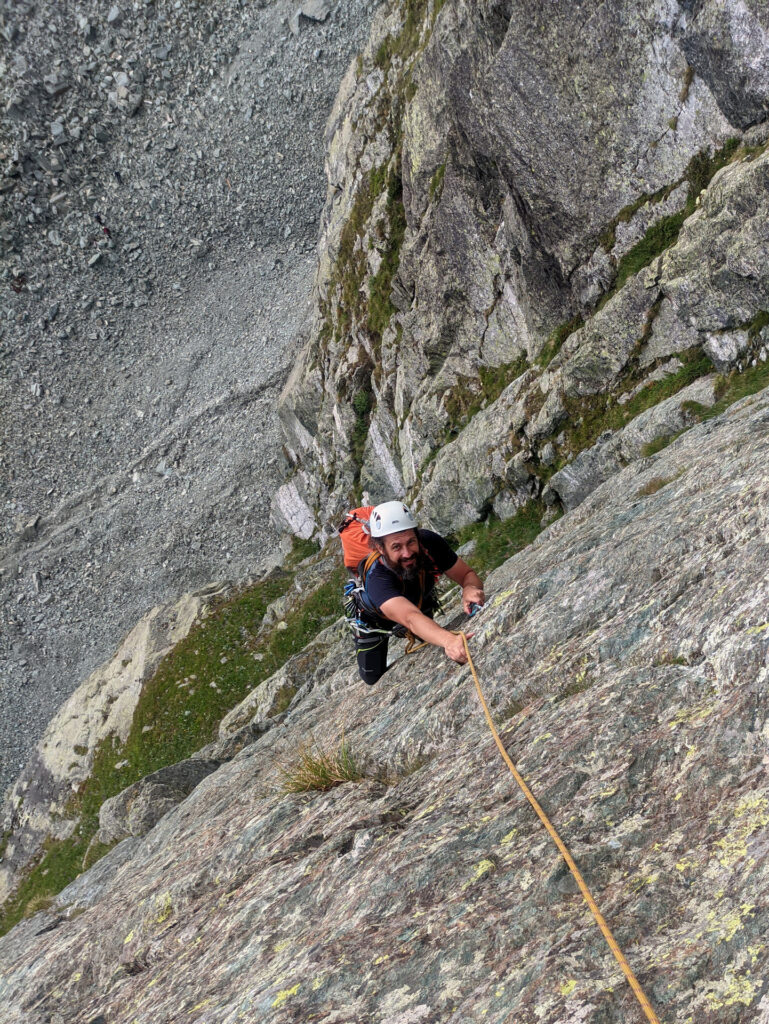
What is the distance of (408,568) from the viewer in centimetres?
1156

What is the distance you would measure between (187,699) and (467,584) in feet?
95.8

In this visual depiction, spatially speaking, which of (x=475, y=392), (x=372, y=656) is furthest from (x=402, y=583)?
(x=475, y=392)

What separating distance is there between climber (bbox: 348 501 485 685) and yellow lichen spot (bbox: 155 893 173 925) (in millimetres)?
4991

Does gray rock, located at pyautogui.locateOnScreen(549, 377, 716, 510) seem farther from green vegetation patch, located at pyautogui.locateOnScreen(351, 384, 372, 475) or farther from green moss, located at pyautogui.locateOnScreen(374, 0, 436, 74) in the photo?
green moss, located at pyautogui.locateOnScreen(374, 0, 436, 74)

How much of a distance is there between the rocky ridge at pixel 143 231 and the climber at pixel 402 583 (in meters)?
51.4

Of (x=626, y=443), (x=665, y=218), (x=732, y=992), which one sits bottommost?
(x=732, y=992)

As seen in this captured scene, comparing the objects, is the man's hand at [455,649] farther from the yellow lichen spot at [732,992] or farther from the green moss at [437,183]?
the green moss at [437,183]

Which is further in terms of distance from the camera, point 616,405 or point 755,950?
point 616,405

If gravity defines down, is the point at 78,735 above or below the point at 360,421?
below

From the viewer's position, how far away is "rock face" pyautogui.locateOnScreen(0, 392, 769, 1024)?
16.3ft

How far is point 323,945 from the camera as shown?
21.6 ft

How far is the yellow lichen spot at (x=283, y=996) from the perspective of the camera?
19.9 feet

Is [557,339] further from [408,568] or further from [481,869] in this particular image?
[481,869]

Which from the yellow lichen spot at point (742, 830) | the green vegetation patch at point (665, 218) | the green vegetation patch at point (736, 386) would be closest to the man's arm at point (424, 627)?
the yellow lichen spot at point (742, 830)
